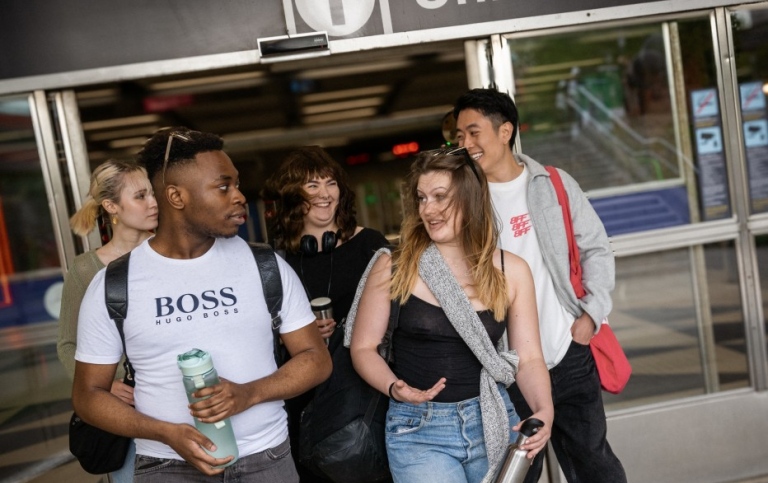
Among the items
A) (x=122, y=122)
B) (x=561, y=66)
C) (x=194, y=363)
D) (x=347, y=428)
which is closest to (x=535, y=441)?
(x=347, y=428)

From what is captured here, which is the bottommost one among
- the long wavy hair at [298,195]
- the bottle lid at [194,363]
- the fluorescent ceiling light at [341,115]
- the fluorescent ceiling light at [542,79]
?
the bottle lid at [194,363]

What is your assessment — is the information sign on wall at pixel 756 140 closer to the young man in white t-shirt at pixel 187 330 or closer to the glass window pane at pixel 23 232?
the young man in white t-shirt at pixel 187 330

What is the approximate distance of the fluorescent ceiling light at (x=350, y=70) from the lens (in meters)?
9.65

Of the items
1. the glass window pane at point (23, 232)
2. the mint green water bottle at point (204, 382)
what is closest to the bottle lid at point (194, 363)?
the mint green water bottle at point (204, 382)

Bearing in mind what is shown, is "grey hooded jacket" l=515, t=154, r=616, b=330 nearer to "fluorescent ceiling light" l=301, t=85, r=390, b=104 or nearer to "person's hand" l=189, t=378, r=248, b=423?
"person's hand" l=189, t=378, r=248, b=423

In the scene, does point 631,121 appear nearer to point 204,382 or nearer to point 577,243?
point 577,243

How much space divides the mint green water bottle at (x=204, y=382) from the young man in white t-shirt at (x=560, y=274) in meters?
1.42

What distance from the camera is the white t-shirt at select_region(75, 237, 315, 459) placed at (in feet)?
7.25

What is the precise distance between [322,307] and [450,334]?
70cm

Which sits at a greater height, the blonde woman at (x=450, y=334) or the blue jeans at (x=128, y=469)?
the blonde woman at (x=450, y=334)

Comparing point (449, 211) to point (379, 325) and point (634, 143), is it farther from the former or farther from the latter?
point (634, 143)

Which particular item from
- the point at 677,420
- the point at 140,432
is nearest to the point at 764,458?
the point at 677,420

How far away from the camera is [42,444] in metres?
5.39

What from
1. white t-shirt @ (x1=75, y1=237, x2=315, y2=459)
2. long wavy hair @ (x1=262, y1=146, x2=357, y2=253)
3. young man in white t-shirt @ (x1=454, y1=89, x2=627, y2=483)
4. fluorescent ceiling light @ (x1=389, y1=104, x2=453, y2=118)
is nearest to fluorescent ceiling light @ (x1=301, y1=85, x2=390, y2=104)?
fluorescent ceiling light @ (x1=389, y1=104, x2=453, y2=118)
